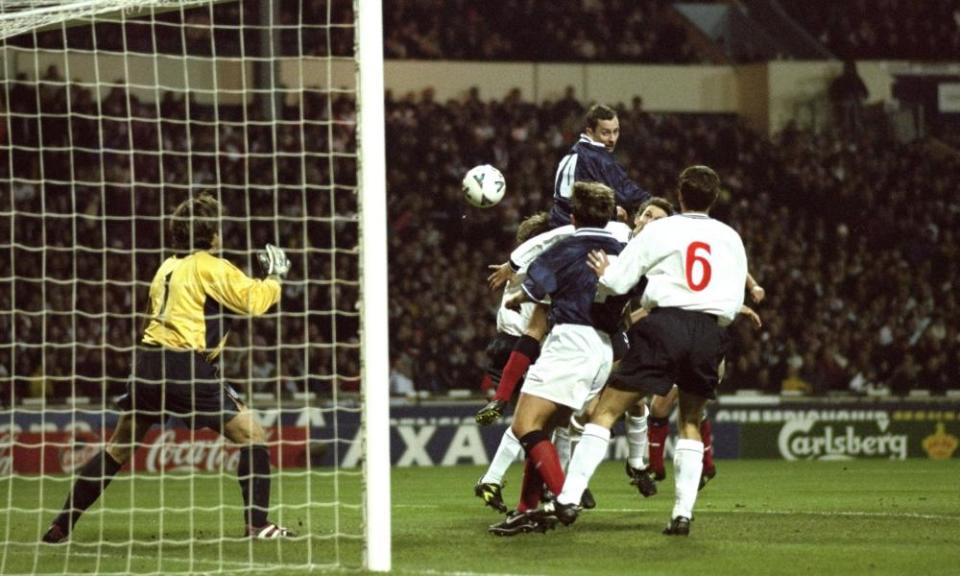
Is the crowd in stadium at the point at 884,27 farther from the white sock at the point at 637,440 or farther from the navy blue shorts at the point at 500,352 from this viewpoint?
the navy blue shorts at the point at 500,352

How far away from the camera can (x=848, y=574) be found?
7.24 m

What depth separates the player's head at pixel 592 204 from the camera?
28.4ft

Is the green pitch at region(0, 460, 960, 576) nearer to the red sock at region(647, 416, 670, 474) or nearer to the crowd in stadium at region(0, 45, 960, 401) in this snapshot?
the red sock at region(647, 416, 670, 474)

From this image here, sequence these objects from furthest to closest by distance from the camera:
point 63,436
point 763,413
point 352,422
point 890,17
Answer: point 890,17 < point 763,413 < point 352,422 < point 63,436

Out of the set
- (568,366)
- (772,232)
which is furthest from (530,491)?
(772,232)

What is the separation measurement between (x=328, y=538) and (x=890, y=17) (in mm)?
23331

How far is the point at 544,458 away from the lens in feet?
28.0

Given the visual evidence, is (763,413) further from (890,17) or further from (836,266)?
(890,17)

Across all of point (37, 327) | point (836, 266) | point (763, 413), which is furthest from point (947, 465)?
point (37, 327)

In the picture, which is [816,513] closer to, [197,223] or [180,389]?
[180,389]

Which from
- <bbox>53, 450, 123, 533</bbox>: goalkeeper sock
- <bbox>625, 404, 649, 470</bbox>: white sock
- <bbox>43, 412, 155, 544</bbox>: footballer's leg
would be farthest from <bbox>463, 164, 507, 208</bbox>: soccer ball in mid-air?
<bbox>53, 450, 123, 533</bbox>: goalkeeper sock

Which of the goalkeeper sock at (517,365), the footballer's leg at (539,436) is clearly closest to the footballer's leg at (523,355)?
the goalkeeper sock at (517,365)

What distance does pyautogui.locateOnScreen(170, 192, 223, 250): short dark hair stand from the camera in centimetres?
858

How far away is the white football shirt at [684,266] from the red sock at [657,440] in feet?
10.9
